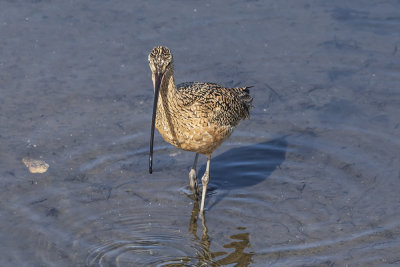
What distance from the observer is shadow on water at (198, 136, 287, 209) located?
8.55 m

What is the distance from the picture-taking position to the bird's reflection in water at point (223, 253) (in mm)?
7254

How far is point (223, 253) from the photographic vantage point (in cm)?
741

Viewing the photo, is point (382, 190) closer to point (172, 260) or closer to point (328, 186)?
point (328, 186)

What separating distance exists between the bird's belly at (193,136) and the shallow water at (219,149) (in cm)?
88

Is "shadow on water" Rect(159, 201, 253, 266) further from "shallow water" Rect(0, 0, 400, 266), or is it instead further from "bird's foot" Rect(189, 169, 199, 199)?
"bird's foot" Rect(189, 169, 199, 199)

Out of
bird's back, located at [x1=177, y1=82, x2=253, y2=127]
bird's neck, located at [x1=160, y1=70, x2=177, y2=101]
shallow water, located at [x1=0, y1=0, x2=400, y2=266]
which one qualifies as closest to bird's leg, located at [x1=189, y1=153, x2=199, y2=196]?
shallow water, located at [x1=0, y1=0, x2=400, y2=266]

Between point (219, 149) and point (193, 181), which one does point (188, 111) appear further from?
point (219, 149)

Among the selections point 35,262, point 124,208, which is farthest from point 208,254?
point 35,262

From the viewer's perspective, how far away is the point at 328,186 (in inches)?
328

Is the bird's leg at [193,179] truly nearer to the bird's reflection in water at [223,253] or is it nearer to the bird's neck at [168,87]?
the bird's reflection in water at [223,253]

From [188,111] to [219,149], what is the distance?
70.8 inches

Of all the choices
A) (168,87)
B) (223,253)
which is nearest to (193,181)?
(223,253)

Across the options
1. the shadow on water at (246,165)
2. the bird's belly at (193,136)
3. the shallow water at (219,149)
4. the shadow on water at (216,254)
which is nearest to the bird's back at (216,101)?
the bird's belly at (193,136)

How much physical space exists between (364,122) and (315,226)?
224cm
